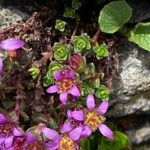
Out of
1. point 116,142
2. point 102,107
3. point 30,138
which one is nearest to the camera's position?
point 30,138

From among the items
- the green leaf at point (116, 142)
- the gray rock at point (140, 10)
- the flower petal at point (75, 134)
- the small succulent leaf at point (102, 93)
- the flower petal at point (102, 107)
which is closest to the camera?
the flower petal at point (75, 134)

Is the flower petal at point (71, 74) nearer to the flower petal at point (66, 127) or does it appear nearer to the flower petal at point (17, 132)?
the flower petal at point (66, 127)

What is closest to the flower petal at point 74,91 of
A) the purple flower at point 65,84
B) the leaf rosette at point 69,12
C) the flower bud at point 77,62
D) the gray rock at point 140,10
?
the purple flower at point 65,84

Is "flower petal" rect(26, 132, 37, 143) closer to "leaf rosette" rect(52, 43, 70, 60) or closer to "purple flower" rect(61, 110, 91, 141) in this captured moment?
"purple flower" rect(61, 110, 91, 141)

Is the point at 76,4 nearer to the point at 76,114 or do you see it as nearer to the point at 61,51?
the point at 61,51

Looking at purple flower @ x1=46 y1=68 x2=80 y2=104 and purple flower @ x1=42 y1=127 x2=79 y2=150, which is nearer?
purple flower @ x1=42 y1=127 x2=79 y2=150

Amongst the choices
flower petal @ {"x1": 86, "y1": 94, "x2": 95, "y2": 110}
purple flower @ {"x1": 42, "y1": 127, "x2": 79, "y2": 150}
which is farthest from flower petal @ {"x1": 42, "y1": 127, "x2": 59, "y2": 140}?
flower petal @ {"x1": 86, "y1": 94, "x2": 95, "y2": 110}

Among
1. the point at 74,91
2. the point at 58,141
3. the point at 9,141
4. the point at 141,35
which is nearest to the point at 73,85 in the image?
the point at 74,91
